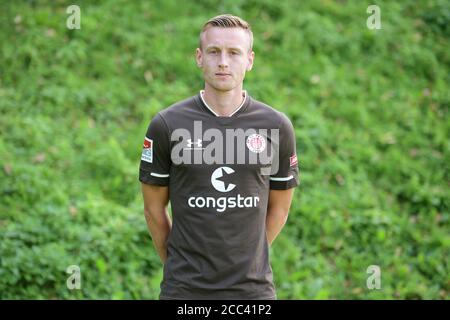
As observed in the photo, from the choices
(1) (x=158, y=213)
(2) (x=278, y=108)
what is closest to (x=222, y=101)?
(1) (x=158, y=213)

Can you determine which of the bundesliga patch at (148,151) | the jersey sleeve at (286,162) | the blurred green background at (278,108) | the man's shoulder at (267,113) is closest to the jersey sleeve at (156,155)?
the bundesliga patch at (148,151)

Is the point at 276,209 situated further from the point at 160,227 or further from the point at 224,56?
the point at 224,56

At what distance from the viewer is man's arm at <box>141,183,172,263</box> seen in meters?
3.62

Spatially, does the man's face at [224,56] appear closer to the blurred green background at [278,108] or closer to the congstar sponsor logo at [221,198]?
the congstar sponsor logo at [221,198]

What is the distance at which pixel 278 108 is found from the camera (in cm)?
776

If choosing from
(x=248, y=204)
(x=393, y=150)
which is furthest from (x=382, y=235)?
(x=248, y=204)

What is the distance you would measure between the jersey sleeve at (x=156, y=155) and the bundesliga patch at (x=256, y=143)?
455 mm

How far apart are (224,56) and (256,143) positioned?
0.51 m

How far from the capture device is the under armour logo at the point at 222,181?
11.1ft

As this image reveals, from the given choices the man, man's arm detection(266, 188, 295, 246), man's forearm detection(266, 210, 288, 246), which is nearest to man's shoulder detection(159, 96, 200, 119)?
the man

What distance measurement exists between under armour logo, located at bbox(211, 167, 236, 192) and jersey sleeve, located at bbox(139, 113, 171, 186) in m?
0.29

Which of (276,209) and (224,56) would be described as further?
(276,209)

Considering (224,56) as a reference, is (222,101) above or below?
below
